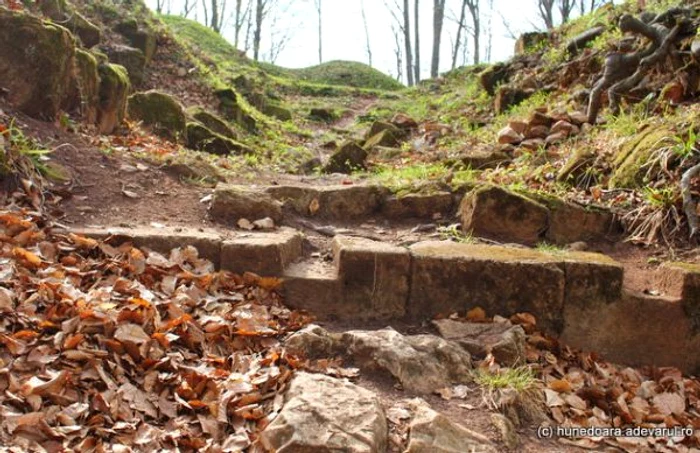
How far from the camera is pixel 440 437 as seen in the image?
2018 millimetres

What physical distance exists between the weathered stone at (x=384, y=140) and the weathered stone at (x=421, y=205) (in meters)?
4.58

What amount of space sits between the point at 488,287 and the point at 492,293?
41mm

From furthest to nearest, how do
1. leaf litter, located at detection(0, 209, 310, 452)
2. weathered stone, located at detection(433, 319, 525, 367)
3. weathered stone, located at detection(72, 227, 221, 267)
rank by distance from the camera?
weathered stone, located at detection(72, 227, 221, 267) < weathered stone, located at detection(433, 319, 525, 367) < leaf litter, located at detection(0, 209, 310, 452)

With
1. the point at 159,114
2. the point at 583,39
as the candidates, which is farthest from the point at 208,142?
the point at 583,39

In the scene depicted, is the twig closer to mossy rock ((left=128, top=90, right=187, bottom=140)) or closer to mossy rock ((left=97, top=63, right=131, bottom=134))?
mossy rock ((left=97, top=63, right=131, bottom=134))

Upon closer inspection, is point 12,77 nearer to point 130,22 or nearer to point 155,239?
point 155,239

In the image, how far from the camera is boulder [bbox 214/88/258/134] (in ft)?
29.6

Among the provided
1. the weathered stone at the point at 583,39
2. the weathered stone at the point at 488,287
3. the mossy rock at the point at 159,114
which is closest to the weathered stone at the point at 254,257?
the weathered stone at the point at 488,287

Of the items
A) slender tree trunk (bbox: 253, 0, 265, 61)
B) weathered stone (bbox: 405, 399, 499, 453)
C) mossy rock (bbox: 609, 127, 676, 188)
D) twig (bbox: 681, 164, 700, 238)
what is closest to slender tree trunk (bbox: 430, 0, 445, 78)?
slender tree trunk (bbox: 253, 0, 265, 61)

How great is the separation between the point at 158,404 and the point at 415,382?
1.10 meters

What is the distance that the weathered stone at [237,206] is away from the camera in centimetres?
379

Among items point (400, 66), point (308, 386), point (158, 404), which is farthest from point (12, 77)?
point (400, 66)

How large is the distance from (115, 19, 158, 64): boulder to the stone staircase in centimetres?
662

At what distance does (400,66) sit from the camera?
33.2 meters
